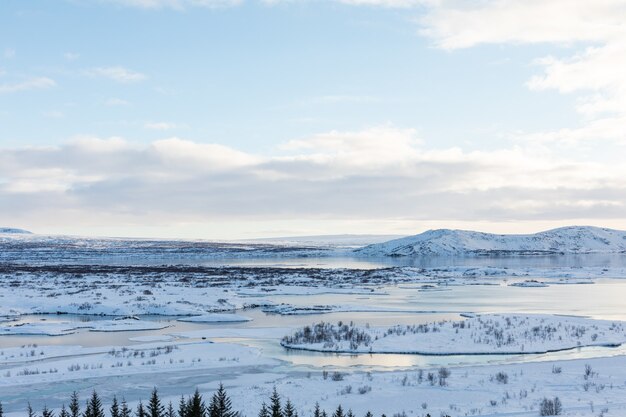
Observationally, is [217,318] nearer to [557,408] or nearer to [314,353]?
[314,353]

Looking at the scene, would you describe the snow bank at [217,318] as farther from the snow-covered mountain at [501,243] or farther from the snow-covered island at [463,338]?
the snow-covered mountain at [501,243]

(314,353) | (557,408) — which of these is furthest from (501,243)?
(557,408)

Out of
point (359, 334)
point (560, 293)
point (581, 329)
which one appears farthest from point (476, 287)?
point (359, 334)

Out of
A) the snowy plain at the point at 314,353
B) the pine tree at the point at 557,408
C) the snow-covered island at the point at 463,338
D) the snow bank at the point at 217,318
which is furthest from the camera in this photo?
the snow bank at the point at 217,318

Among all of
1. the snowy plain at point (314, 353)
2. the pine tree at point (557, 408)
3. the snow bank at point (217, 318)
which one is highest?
the pine tree at point (557, 408)

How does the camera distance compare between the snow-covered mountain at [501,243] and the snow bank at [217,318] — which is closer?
the snow bank at [217,318]

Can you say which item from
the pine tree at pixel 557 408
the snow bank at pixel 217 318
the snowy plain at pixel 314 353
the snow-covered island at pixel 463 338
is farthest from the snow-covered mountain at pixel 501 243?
the pine tree at pixel 557 408

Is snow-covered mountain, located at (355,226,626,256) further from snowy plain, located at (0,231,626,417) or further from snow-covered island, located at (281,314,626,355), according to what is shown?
snow-covered island, located at (281,314,626,355)
